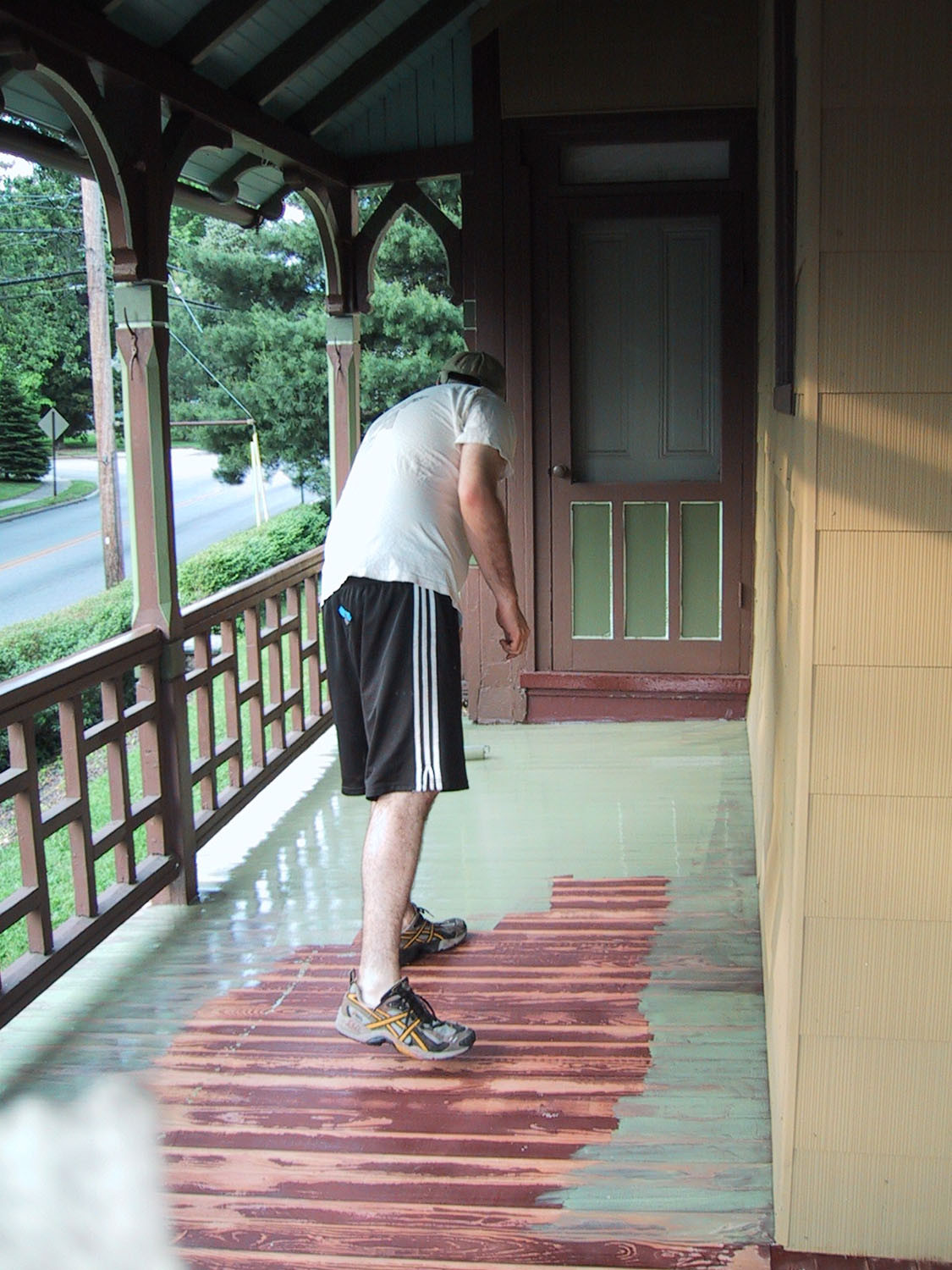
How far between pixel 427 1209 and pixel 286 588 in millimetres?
3284

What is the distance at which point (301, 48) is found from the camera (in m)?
4.54

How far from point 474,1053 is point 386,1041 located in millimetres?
206

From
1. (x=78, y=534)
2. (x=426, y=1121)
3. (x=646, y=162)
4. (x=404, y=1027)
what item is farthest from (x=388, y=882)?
(x=78, y=534)

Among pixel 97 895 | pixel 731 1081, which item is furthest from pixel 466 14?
pixel 731 1081

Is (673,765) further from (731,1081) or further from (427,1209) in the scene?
(427,1209)

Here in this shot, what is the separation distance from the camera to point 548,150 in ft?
18.1

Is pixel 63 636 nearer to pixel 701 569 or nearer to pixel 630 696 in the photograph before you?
pixel 630 696

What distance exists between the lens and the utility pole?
14812mm

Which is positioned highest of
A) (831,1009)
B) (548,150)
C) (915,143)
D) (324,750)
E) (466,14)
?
(466,14)

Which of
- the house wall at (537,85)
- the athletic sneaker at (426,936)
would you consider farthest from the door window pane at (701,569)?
the athletic sneaker at (426,936)

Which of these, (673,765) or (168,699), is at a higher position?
(168,699)

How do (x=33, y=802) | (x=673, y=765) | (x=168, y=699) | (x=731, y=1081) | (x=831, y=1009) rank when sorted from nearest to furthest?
(x=831, y=1009), (x=731, y=1081), (x=33, y=802), (x=168, y=699), (x=673, y=765)

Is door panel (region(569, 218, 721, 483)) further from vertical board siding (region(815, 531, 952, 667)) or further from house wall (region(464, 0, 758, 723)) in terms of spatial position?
vertical board siding (region(815, 531, 952, 667))

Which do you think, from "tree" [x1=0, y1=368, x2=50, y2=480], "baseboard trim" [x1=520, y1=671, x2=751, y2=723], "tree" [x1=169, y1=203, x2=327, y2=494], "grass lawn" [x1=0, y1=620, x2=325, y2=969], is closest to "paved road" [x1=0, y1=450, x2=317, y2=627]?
"tree" [x1=0, y1=368, x2=50, y2=480]
